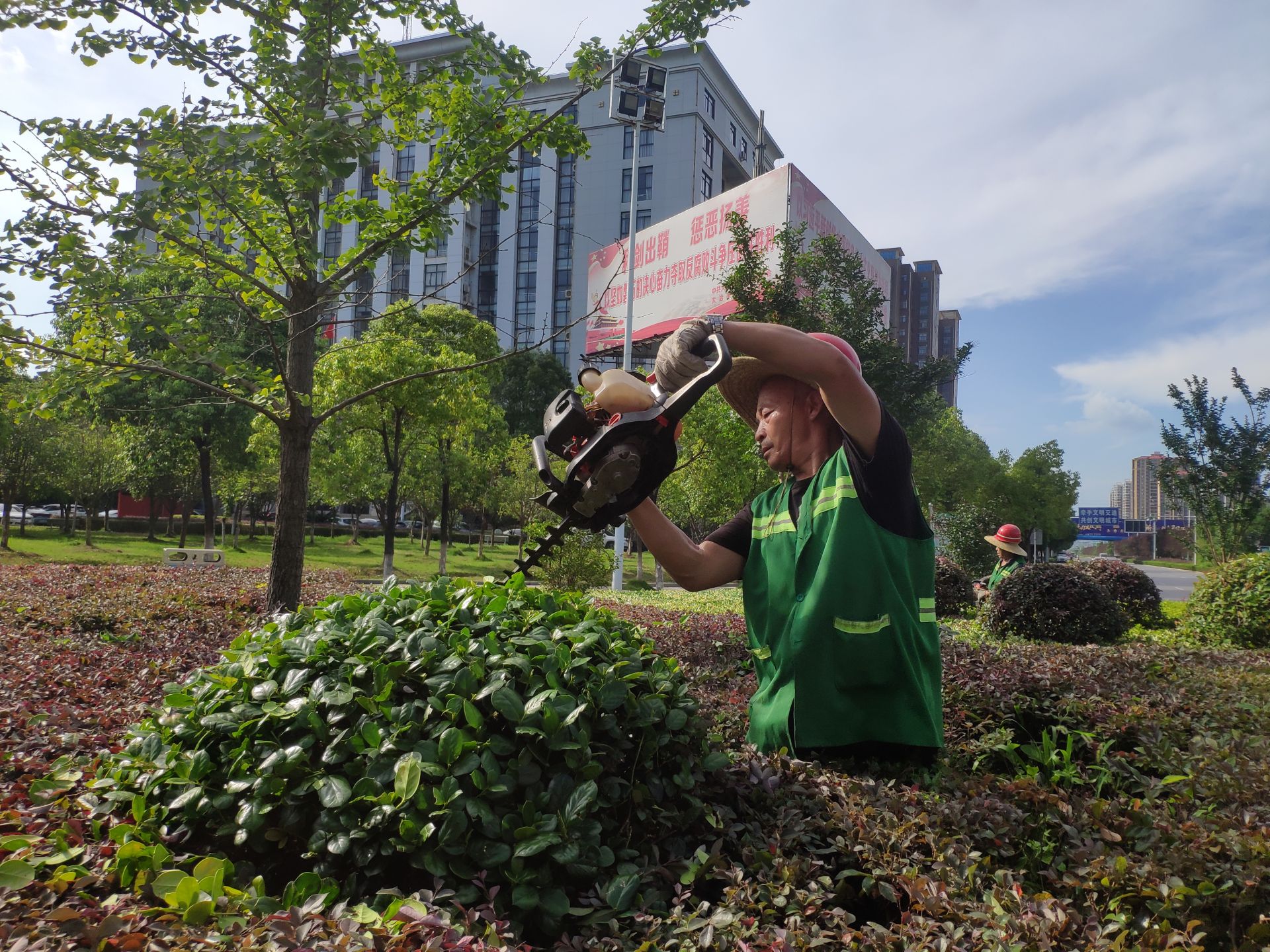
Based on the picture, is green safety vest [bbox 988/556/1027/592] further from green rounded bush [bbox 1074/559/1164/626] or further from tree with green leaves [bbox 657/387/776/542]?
tree with green leaves [bbox 657/387/776/542]

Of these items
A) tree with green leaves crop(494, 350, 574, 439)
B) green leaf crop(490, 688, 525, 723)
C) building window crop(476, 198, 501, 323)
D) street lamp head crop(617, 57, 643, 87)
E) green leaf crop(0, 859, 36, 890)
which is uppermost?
building window crop(476, 198, 501, 323)

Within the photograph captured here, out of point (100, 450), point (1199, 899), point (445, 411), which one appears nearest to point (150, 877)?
point (1199, 899)

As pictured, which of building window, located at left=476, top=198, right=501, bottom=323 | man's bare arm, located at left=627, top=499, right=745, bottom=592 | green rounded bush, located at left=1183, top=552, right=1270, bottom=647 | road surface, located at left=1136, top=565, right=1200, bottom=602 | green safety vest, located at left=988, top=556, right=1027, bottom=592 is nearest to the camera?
man's bare arm, located at left=627, top=499, right=745, bottom=592

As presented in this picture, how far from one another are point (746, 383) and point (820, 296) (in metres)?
14.5

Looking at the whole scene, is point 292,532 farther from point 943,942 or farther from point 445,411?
point 445,411

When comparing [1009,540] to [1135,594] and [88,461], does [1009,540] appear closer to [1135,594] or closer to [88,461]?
[1135,594]

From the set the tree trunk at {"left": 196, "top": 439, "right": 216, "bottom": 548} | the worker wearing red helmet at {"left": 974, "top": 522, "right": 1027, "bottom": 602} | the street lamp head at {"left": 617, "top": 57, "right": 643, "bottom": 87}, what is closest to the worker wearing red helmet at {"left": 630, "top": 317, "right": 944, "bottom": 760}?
the worker wearing red helmet at {"left": 974, "top": 522, "right": 1027, "bottom": 602}

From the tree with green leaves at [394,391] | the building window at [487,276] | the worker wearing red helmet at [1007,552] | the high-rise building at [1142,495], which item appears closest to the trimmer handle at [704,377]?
the worker wearing red helmet at [1007,552]

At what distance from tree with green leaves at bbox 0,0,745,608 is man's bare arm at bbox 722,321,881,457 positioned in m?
2.39

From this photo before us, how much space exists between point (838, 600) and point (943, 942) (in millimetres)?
901

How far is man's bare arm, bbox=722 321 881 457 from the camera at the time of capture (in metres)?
2.10

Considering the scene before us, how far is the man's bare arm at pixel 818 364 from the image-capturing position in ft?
6.89

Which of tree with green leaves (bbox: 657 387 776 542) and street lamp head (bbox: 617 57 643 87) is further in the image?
tree with green leaves (bbox: 657 387 776 542)

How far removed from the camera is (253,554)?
88.2ft
